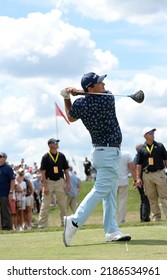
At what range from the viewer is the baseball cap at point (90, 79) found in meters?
10.7

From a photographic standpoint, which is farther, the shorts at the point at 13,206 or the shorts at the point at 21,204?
the shorts at the point at 21,204

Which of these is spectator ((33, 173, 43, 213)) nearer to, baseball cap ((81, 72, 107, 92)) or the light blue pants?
the light blue pants

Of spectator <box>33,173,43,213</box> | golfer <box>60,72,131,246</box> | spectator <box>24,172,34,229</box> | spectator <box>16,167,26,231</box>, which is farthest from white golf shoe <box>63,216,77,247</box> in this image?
spectator <box>33,173,43,213</box>

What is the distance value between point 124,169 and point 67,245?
918 cm

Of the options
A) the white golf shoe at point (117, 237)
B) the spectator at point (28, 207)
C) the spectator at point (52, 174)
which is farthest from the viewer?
the spectator at point (28, 207)

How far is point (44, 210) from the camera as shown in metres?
19.6

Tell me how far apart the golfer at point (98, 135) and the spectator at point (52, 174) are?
28.1 ft

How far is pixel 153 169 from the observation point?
1867 cm

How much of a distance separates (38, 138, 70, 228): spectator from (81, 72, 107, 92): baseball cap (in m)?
8.72

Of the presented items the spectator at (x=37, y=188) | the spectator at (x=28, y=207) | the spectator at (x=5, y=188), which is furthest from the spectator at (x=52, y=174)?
the spectator at (x=37, y=188)

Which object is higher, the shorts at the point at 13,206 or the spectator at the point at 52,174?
the spectator at the point at 52,174

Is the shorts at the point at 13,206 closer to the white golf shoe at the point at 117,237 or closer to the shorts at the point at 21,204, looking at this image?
the shorts at the point at 21,204

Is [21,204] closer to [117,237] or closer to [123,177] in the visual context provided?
[123,177]
